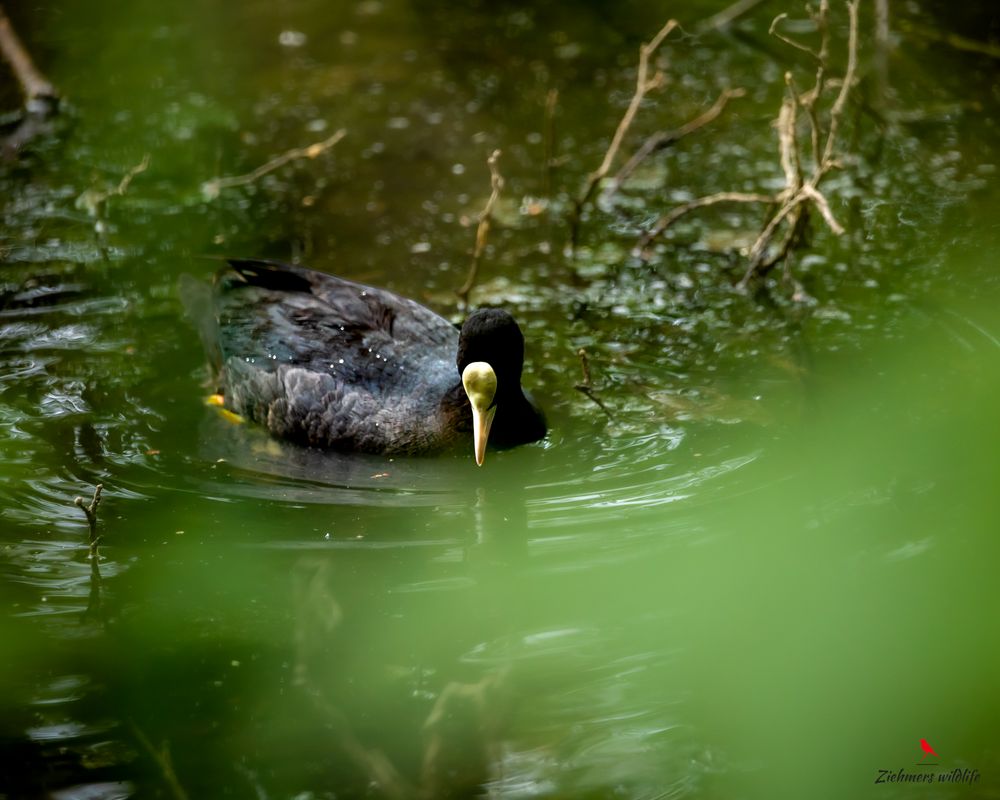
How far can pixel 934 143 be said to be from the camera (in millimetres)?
7688

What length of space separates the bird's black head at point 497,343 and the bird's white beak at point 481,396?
0.13ft

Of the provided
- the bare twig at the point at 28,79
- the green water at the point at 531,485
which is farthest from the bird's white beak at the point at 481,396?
the bare twig at the point at 28,79

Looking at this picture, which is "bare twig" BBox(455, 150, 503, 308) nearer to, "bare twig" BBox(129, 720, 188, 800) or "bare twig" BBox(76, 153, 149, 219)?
"bare twig" BBox(76, 153, 149, 219)

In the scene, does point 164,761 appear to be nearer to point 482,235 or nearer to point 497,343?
point 497,343

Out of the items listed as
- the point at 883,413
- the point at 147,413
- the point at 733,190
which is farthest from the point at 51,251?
the point at 883,413

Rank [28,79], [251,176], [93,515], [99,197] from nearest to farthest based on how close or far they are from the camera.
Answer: [93,515]
[99,197]
[251,176]
[28,79]

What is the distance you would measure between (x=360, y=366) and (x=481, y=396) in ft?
2.23

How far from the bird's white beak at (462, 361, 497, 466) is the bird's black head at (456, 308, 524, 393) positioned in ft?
0.13

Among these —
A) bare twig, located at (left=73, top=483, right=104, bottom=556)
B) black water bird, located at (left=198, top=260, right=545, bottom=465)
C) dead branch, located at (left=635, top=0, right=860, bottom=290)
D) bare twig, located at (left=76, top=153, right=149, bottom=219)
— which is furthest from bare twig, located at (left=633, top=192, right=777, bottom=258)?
bare twig, located at (left=73, top=483, right=104, bottom=556)

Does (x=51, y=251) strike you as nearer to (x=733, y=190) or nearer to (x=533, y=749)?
(x=733, y=190)

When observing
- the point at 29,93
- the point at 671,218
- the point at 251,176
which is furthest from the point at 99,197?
the point at 671,218

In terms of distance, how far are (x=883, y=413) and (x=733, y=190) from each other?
253 centimetres

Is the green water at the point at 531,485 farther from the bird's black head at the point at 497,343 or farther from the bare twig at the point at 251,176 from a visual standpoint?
the bird's black head at the point at 497,343

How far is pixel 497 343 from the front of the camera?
5.03 meters
